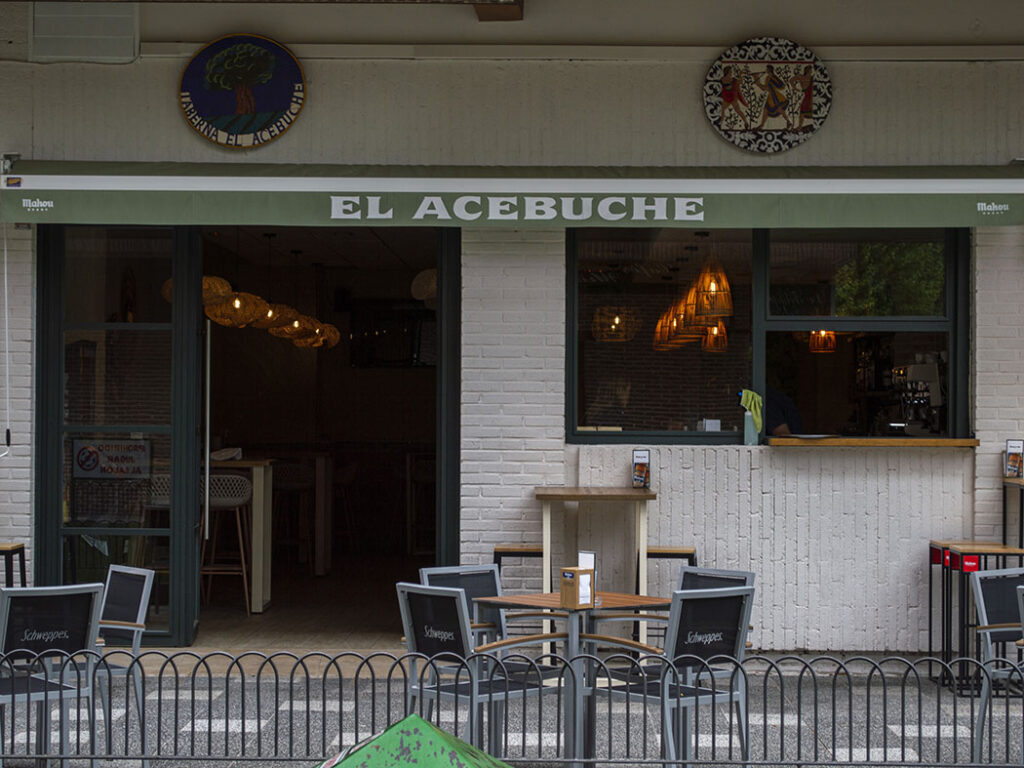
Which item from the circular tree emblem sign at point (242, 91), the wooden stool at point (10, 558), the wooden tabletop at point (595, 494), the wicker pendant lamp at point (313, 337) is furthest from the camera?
the wicker pendant lamp at point (313, 337)

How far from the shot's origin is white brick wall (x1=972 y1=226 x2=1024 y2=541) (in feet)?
26.4

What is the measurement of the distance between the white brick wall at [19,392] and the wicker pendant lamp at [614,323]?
396 cm

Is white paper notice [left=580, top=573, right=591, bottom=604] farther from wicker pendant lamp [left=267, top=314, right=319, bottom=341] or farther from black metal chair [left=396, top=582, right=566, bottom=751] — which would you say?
wicker pendant lamp [left=267, top=314, right=319, bottom=341]

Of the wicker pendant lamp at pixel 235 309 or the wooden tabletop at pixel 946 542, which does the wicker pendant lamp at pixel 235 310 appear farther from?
the wooden tabletop at pixel 946 542

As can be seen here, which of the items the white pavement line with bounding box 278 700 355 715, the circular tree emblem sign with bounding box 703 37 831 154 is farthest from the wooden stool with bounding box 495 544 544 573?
the circular tree emblem sign with bounding box 703 37 831 154

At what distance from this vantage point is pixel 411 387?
651 inches

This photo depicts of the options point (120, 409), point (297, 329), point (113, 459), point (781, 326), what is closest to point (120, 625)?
point (113, 459)

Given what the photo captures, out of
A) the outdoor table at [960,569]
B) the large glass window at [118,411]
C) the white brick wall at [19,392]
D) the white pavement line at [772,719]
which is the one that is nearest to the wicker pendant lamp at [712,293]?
the outdoor table at [960,569]

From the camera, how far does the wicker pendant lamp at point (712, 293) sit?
8.30m

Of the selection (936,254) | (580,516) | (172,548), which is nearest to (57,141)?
(172,548)

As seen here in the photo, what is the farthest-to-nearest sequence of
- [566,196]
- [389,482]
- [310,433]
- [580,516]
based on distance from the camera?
[310,433] < [389,482] < [580,516] < [566,196]

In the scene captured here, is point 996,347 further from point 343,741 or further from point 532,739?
point 343,741

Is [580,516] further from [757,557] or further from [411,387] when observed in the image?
[411,387]

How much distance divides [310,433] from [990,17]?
35.7 feet
